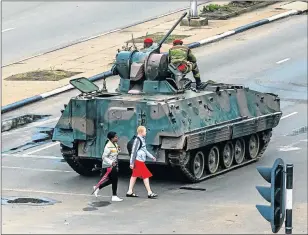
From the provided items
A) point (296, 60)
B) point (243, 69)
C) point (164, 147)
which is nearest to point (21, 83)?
point (243, 69)

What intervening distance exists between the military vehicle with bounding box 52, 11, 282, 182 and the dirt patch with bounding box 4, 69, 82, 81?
9834 millimetres

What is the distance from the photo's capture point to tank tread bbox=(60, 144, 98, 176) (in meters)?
23.4

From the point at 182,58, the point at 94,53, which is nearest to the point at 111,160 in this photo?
the point at 182,58

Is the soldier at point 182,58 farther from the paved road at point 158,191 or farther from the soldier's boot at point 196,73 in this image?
the paved road at point 158,191

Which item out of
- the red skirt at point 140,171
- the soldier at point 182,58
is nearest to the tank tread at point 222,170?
the red skirt at point 140,171

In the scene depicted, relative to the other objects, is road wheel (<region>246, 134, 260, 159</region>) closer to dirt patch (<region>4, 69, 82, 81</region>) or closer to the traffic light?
dirt patch (<region>4, 69, 82, 81</region>)

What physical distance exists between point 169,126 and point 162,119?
0.21m

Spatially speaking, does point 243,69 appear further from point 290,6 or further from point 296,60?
point 290,6

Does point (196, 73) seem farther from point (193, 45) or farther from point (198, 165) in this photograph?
point (193, 45)

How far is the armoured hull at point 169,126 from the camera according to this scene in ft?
74.1

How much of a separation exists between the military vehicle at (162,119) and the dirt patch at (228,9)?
17968 mm

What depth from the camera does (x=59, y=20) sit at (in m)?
42.7

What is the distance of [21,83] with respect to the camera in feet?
110

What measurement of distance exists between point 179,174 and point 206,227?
3801mm
